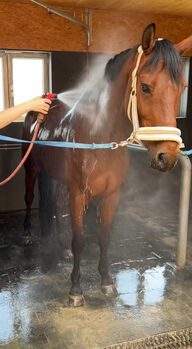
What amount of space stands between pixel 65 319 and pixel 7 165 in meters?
2.68

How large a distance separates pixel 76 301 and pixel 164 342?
2.18 ft

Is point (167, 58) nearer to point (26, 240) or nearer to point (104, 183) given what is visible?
point (104, 183)

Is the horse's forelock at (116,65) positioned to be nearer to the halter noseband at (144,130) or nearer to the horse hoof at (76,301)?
the halter noseband at (144,130)

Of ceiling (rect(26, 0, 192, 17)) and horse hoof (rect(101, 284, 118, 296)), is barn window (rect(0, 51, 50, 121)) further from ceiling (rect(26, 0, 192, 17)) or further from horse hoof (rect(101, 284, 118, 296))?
horse hoof (rect(101, 284, 118, 296))

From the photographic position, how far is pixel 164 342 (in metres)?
1.96

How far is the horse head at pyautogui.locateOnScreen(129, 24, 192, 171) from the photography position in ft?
5.57

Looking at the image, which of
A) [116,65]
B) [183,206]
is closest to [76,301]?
[183,206]

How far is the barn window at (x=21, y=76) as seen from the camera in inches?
164

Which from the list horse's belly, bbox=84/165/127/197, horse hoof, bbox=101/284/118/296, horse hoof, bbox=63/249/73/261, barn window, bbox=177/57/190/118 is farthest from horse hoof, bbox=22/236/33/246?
barn window, bbox=177/57/190/118

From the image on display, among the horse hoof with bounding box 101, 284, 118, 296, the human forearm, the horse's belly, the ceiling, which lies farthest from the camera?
the ceiling

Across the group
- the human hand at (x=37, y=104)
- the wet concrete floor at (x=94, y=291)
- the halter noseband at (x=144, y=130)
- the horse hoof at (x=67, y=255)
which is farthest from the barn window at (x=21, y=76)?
the halter noseband at (x=144, y=130)

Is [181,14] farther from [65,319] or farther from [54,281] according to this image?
[65,319]

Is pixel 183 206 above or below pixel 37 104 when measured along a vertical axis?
below

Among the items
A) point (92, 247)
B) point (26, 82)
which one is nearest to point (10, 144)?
point (26, 82)
